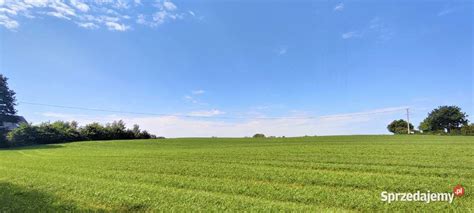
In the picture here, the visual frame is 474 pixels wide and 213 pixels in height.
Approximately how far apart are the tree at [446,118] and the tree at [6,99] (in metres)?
101

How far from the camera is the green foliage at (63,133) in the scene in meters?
41.8

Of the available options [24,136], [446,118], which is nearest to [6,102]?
[24,136]

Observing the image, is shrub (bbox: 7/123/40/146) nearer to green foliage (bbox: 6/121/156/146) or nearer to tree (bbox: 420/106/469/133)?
green foliage (bbox: 6/121/156/146)

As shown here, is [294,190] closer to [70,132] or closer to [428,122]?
[70,132]

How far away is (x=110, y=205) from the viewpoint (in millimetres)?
6492

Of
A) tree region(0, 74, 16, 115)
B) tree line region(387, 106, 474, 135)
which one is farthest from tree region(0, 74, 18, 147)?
tree line region(387, 106, 474, 135)

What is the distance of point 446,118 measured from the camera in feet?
253

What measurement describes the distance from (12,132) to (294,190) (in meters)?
48.6

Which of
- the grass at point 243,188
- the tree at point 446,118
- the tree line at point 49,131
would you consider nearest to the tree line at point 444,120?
the tree at point 446,118

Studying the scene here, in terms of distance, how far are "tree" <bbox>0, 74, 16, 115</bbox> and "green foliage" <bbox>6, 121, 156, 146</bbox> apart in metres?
15.2

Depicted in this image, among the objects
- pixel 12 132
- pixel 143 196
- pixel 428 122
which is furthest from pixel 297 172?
pixel 428 122

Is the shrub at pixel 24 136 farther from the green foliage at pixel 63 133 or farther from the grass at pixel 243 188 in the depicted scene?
the grass at pixel 243 188

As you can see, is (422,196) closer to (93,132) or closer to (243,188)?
(243,188)

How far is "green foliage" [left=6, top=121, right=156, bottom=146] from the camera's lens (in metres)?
41.8
